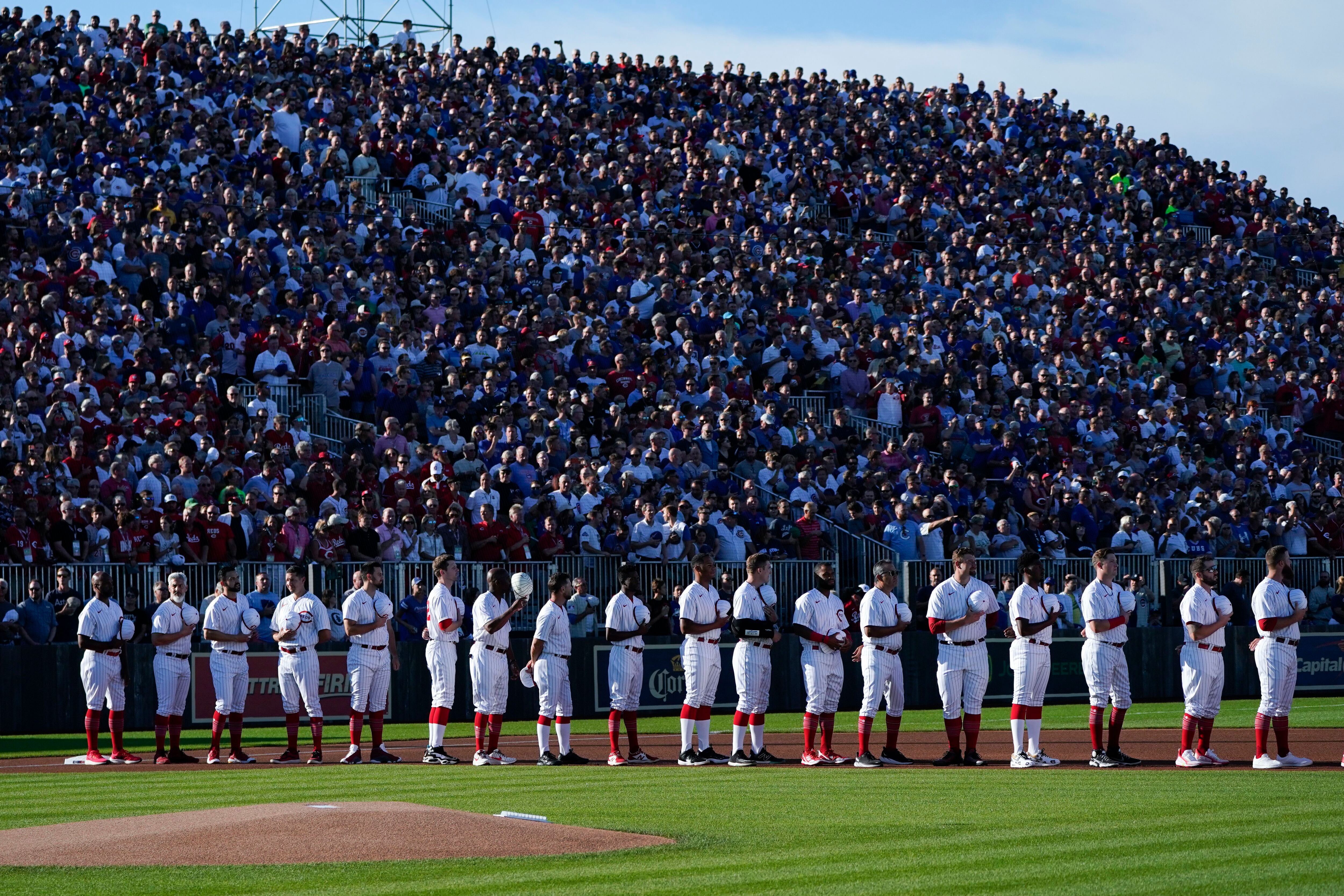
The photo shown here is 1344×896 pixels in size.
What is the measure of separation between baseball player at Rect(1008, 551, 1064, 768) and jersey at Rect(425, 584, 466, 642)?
610 centimetres

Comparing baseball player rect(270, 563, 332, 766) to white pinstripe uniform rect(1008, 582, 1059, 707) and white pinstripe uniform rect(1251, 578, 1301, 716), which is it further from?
white pinstripe uniform rect(1251, 578, 1301, 716)

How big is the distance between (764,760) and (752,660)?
1099mm

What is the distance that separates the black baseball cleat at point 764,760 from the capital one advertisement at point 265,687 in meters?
6.42

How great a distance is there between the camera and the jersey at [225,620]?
19.2 meters

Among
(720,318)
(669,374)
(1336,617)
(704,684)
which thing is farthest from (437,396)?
(1336,617)

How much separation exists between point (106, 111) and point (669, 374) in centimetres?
1018

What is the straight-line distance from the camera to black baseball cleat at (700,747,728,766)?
18375mm

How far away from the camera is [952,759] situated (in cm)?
1767

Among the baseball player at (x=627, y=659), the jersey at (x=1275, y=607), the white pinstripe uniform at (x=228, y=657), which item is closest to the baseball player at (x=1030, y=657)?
the jersey at (x=1275, y=607)

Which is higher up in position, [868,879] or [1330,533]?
[1330,533]

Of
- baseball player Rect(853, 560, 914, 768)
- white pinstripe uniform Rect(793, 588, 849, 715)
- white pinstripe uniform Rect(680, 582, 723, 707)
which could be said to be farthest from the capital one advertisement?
baseball player Rect(853, 560, 914, 768)

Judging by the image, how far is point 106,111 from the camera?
1106 inches

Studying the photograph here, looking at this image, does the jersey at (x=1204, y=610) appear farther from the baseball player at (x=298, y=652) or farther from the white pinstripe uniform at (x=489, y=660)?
the baseball player at (x=298, y=652)

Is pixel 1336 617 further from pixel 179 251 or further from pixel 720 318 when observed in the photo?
pixel 179 251
